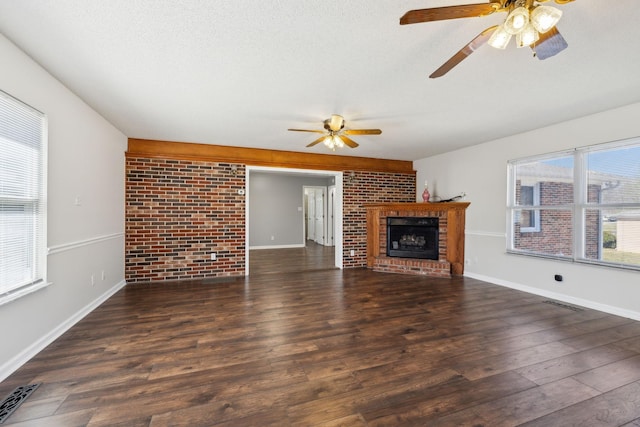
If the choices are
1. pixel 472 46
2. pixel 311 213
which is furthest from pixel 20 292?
pixel 311 213

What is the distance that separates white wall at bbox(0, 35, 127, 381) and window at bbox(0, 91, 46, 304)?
9cm

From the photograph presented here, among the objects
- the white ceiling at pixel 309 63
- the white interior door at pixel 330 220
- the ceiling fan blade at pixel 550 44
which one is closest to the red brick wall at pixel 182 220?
the white ceiling at pixel 309 63

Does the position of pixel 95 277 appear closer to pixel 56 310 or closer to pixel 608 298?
pixel 56 310

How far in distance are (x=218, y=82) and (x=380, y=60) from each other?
1407mm

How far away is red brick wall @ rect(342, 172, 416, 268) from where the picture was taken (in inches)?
218

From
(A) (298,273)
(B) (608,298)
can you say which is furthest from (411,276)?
(B) (608,298)

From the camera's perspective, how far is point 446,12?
1.28 m

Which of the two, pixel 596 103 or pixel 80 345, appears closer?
pixel 80 345

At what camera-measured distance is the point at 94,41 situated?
1824mm

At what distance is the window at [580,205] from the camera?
9.87 ft

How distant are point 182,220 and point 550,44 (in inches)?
189

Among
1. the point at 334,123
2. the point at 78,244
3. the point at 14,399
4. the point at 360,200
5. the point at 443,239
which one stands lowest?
the point at 14,399

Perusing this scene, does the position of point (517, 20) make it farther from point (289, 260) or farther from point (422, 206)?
point (289, 260)

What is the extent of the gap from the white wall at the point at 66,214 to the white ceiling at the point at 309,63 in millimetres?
177
